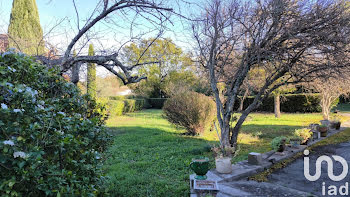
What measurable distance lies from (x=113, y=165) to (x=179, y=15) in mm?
3573

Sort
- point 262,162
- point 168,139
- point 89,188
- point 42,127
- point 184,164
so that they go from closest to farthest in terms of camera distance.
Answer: point 42,127, point 89,188, point 262,162, point 184,164, point 168,139

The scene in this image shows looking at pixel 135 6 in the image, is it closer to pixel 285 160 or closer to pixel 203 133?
pixel 285 160

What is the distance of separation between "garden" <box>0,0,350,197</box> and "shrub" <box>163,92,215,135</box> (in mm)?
38

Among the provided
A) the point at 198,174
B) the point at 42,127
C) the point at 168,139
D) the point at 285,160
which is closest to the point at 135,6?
the point at 42,127

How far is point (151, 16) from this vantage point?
297 centimetres

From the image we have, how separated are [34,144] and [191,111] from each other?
674 centimetres

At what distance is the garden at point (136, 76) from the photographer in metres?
1.40

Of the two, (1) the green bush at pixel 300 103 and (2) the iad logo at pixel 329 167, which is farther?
(1) the green bush at pixel 300 103

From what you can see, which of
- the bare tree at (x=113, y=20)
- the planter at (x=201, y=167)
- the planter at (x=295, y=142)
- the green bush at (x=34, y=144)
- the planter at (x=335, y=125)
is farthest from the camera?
the planter at (x=335, y=125)

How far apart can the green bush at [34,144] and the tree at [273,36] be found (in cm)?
358

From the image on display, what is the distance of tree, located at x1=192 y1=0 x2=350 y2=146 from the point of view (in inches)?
169

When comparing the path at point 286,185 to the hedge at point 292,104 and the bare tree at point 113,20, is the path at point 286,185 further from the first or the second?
the hedge at point 292,104

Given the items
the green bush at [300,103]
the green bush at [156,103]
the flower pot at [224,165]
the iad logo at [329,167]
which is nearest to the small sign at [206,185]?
the flower pot at [224,165]

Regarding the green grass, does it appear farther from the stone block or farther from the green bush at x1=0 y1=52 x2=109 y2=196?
the green bush at x1=0 y1=52 x2=109 y2=196
